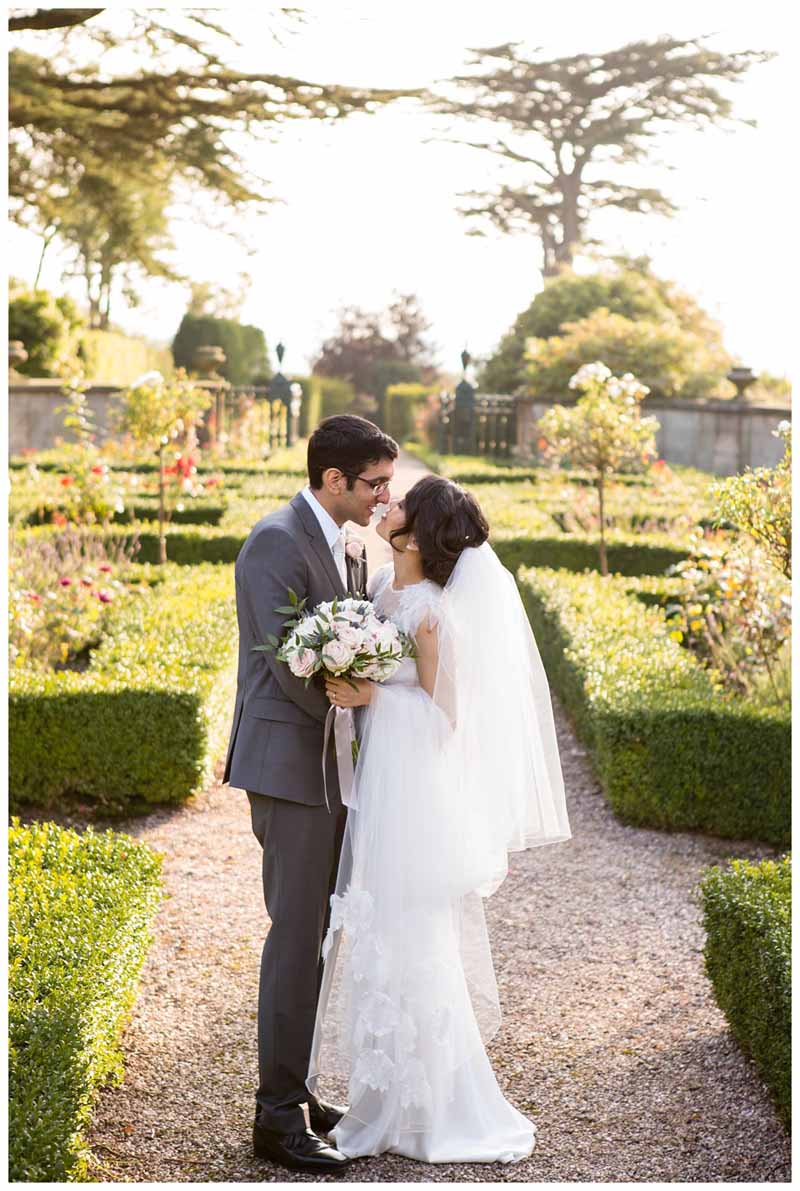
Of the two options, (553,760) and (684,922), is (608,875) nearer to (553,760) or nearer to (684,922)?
(684,922)

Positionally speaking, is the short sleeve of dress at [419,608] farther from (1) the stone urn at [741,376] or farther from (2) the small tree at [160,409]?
(1) the stone urn at [741,376]

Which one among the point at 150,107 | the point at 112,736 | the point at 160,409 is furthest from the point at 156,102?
the point at 112,736

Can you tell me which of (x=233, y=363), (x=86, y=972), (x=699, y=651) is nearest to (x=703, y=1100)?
(x=86, y=972)

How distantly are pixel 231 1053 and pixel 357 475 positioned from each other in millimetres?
1747

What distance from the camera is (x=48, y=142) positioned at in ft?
43.5

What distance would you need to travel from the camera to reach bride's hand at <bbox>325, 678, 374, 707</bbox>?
3.03m

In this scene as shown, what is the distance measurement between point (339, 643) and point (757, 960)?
1481 millimetres

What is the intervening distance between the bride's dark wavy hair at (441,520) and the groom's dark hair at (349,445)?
0.48 feet

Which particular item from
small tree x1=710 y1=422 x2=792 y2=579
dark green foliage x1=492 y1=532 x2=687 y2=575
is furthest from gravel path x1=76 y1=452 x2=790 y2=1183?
dark green foliage x1=492 y1=532 x2=687 y2=575

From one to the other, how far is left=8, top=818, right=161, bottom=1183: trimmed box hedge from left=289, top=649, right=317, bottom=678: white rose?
970mm

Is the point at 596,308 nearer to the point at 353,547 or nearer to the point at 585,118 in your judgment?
the point at 585,118

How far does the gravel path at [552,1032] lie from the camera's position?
10.3 feet

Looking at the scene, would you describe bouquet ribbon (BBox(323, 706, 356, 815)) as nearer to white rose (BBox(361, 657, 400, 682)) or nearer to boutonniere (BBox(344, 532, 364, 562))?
white rose (BBox(361, 657, 400, 682))

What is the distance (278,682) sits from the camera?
3041 millimetres
